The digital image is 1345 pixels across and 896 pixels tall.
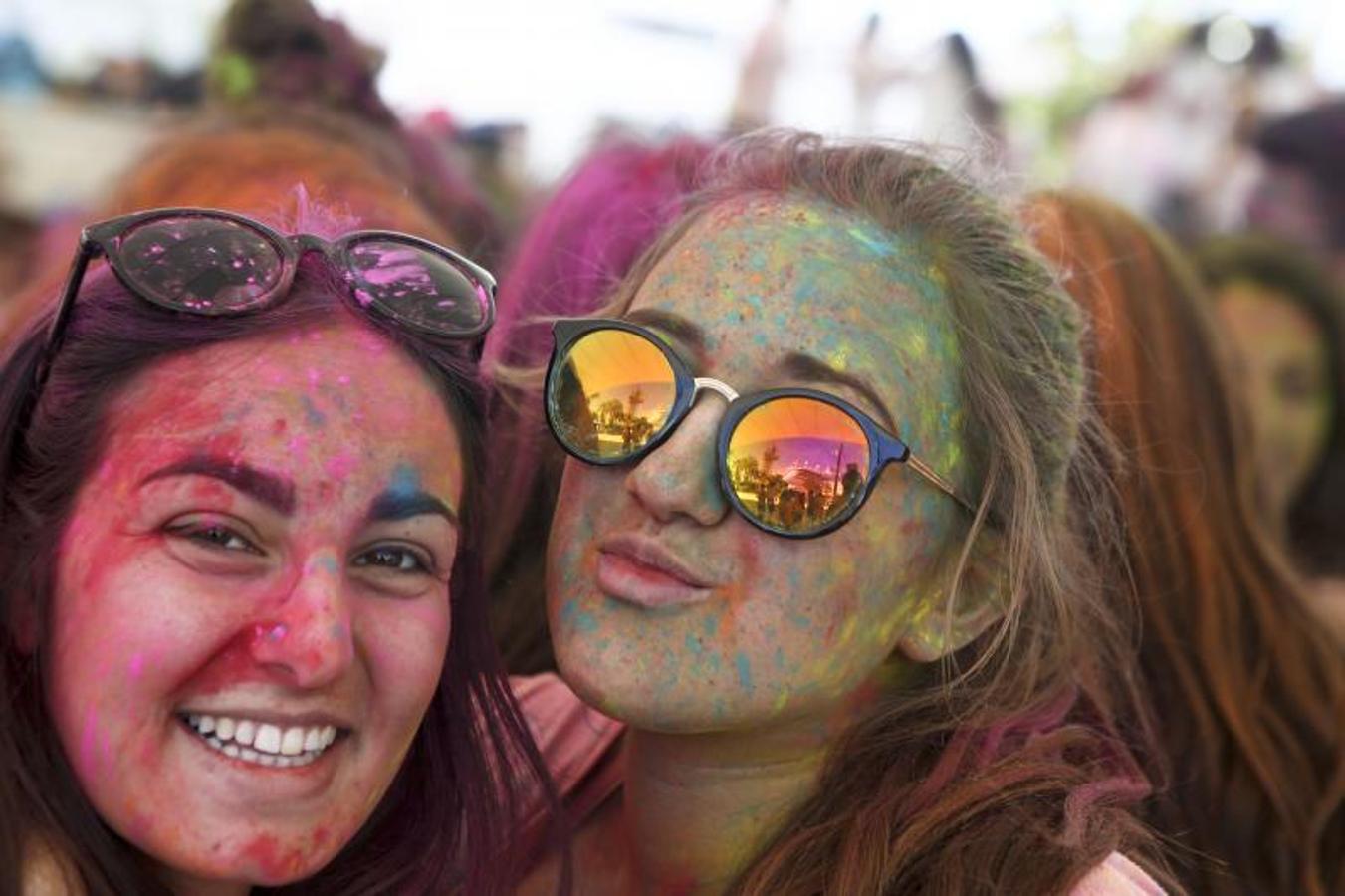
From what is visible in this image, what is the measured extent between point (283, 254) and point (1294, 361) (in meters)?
3.22

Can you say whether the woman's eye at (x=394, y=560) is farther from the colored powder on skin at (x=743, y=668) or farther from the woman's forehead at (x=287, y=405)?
the colored powder on skin at (x=743, y=668)

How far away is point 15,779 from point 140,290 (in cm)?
54

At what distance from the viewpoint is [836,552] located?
6.40 feet

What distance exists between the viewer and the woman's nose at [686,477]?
1.90 meters

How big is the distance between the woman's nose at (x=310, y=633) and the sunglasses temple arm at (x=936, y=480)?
0.78 metres

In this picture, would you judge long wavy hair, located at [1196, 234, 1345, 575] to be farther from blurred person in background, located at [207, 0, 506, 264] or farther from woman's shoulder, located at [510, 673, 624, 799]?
woman's shoulder, located at [510, 673, 624, 799]

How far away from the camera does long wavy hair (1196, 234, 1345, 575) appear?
4.10 m

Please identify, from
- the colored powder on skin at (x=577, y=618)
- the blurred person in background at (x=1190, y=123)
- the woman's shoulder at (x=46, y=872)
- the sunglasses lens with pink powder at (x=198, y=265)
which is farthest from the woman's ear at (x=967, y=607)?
the blurred person in background at (x=1190, y=123)

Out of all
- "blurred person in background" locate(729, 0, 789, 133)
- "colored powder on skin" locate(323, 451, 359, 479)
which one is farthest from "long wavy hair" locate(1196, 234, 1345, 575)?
"colored powder on skin" locate(323, 451, 359, 479)

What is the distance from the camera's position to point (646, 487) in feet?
6.27

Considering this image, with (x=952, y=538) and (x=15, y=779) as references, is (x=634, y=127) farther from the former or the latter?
(x=15, y=779)

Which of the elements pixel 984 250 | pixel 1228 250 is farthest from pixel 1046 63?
pixel 984 250

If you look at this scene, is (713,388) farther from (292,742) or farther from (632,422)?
(292,742)

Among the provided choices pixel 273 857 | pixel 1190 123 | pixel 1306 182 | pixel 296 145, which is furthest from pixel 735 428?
pixel 1190 123
